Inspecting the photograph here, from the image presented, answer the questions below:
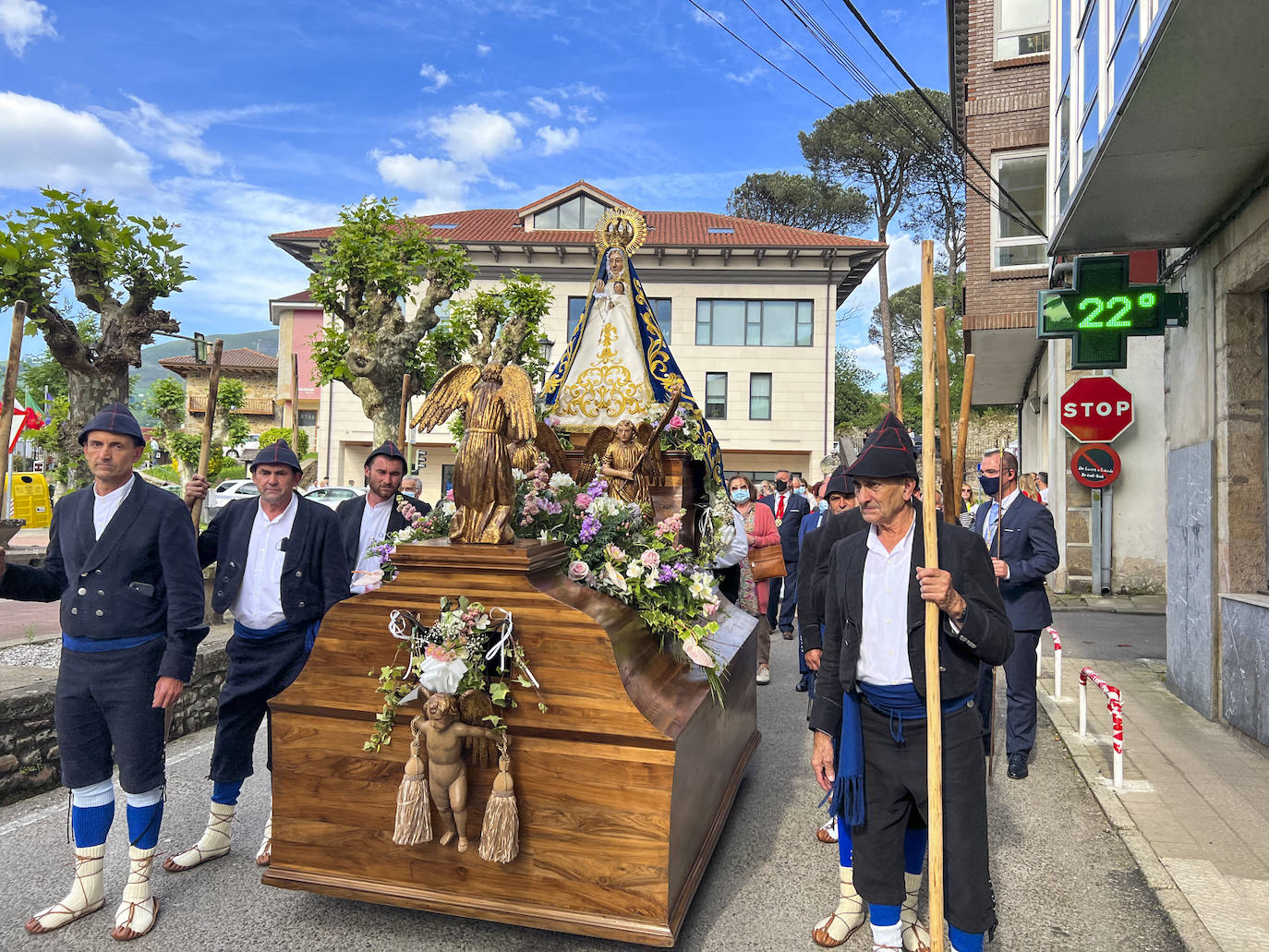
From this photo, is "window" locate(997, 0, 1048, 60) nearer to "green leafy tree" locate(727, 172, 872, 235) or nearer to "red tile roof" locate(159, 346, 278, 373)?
"green leafy tree" locate(727, 172, 872, 235)

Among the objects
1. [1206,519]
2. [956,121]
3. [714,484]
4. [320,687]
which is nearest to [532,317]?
[714,484]

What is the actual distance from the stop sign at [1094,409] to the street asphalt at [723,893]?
9.58 meters

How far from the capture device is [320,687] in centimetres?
363

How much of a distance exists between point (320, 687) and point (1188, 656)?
732cm

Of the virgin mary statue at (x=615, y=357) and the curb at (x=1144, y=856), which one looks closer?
the curb at (x=1144, y=856)

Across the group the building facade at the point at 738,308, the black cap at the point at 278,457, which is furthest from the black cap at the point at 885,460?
the building facade at the point at 738,308

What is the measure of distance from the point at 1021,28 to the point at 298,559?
17.4 meters

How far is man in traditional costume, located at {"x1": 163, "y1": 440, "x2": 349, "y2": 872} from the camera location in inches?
169

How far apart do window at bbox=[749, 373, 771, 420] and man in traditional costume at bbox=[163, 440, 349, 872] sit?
25285 mm

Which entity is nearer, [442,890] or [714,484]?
[442,890]

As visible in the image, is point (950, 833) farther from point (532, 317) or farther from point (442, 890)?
point (532, 317)

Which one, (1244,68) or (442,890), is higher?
(1244,68)

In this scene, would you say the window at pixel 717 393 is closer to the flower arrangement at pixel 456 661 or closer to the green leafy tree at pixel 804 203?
the green leafy tree at pixel 804 203

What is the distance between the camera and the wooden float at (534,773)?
10.6 feet
